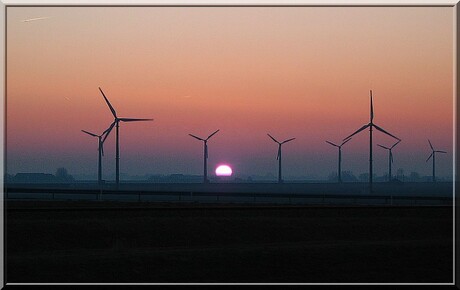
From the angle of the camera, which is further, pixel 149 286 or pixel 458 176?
pixel 149 286

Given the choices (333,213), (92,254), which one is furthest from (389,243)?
(333,213)

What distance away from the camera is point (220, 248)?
19844mm

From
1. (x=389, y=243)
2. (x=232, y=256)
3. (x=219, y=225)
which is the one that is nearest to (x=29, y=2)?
(x=232, y=256)

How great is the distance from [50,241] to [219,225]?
790 centimetres

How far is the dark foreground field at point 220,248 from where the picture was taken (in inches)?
574

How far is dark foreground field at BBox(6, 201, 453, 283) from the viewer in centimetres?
1457

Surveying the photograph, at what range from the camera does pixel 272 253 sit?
18.1 m

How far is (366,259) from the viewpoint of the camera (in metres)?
16.9

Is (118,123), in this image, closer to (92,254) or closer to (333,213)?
(333,213)

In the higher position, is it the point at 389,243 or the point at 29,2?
the point at 29,2

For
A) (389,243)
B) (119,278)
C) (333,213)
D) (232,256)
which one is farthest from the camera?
(333,213)

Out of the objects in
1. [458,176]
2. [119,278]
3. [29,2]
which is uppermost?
[29,2]

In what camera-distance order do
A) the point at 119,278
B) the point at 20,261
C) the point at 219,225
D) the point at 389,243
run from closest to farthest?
the point at 119,278, the point at 20,261, the point at 389,243, the point at 219,225

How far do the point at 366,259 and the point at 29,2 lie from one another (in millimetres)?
9616
